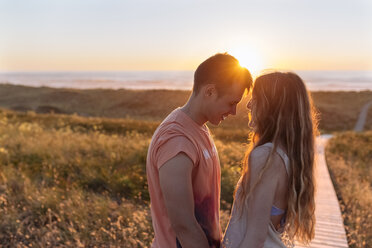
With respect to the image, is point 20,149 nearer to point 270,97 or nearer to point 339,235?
point 339,235

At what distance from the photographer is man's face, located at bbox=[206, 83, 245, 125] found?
2.05 meters

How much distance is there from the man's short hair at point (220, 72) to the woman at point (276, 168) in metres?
0.26

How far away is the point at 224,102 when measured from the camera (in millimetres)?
2064

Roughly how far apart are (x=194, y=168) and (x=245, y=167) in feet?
1.36

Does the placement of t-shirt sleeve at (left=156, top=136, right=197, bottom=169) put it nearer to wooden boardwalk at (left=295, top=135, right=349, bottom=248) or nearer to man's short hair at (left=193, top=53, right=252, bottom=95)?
man's short hair at (left=193, top=53, right=252, bottom=95)

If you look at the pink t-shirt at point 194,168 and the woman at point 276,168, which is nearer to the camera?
the pink t-shirt at point 194,168

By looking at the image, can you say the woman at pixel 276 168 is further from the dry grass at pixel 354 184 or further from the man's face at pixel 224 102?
the dry grass at pixel 354 184

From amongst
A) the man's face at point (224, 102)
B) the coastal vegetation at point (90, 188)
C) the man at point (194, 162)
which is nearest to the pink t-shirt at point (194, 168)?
the man at point (194, 162)

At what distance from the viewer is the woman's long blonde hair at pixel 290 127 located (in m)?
2.13

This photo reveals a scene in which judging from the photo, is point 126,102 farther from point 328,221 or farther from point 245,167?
point 245,167

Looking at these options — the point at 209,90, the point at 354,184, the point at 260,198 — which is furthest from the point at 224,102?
the point at 354,184

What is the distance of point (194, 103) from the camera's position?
210cm

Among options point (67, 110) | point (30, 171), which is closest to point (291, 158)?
point (30, 171)

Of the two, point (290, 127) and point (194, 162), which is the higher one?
point (290, 127)
